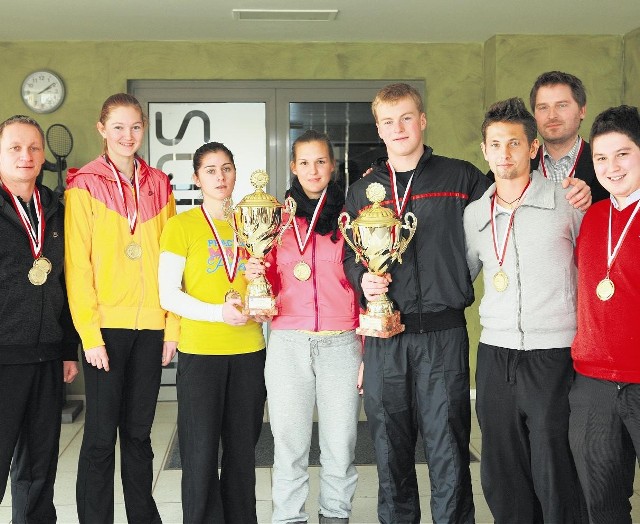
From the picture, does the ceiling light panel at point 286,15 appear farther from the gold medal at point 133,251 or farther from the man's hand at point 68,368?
the man's hand at point 68,368

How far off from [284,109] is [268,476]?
2.88m

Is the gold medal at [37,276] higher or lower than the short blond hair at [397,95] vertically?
lower

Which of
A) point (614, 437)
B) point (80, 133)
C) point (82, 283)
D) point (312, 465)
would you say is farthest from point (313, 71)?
point (614, 437)

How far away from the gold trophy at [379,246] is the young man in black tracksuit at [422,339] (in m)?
0.05

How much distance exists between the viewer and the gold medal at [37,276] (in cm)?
251

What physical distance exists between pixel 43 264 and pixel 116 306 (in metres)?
0.29

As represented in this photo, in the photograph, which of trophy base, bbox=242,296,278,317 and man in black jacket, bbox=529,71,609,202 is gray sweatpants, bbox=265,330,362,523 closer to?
trophy base, bbox=242,296,278,317

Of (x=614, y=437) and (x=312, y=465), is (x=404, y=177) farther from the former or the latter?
(x=312, y=465)

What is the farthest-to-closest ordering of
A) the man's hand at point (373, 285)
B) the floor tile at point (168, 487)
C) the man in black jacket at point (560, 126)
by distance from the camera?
1. the floor tile at point (168, 487)
2. the man in black jacket at point (560, 126)
3. the man's hand at point (373, 285)

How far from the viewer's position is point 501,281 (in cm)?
236

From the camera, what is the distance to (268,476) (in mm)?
3895

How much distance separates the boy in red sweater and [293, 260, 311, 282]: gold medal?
3.06ft

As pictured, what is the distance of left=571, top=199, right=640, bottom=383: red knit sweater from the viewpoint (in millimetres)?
2092

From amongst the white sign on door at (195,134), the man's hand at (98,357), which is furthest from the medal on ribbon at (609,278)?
the white sign on door at (195,134)
